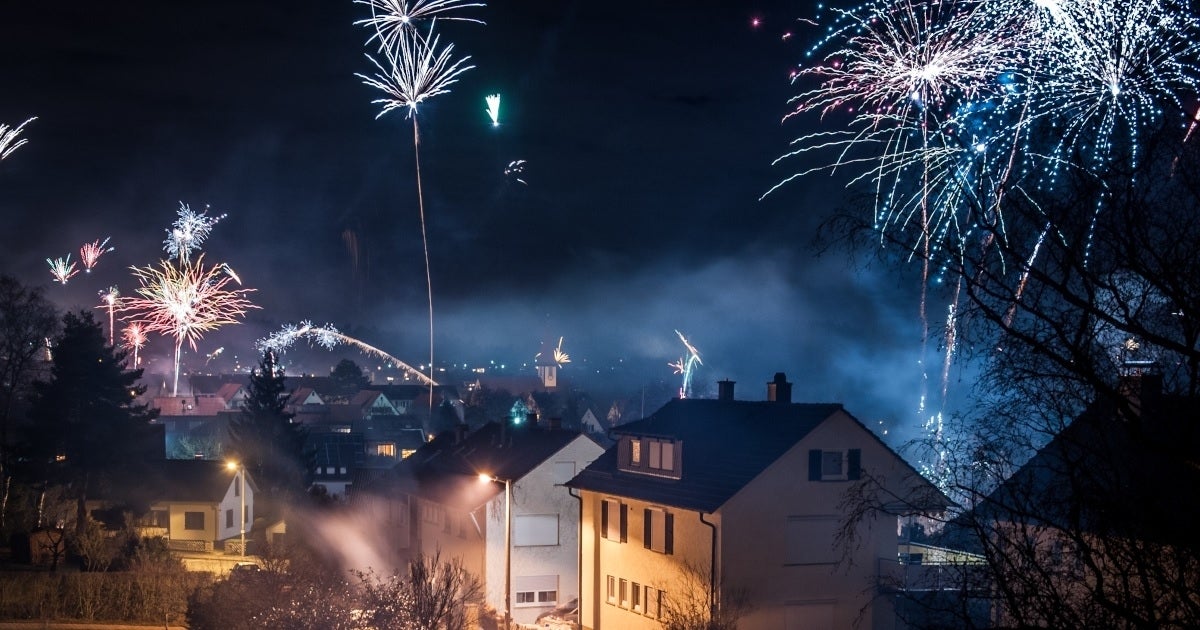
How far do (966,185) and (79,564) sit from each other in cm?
4369

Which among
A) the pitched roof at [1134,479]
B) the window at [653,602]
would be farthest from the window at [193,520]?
the pitched roof at [1134,479]

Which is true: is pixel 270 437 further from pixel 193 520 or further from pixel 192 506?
pixel 192 506

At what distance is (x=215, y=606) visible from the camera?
97.7 ft

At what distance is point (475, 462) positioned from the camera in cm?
4547

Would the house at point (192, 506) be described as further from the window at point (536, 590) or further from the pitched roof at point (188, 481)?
the window at point (536, 590)

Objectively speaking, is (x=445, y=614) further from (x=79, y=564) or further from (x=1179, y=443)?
(x=79, y=564)

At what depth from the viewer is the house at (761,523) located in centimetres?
2902

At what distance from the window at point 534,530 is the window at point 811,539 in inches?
509

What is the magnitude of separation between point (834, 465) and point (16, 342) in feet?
115

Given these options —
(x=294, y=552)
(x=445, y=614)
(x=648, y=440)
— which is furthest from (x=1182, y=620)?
A: (x=294, y=552)

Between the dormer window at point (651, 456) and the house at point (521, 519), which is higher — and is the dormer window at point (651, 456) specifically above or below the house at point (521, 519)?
above

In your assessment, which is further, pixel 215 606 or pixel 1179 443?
pixel 215 606

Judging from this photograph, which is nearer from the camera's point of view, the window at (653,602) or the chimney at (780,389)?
the window at (653,602)

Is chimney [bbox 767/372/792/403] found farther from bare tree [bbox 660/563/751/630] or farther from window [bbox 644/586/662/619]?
bare tree [bbox 660/563/751/630]
